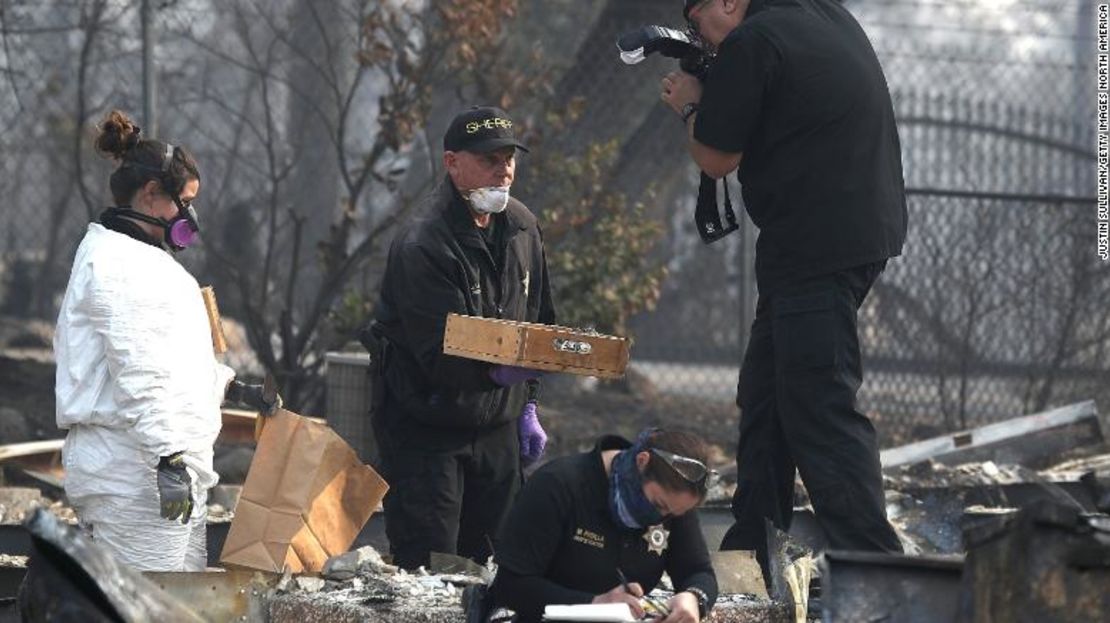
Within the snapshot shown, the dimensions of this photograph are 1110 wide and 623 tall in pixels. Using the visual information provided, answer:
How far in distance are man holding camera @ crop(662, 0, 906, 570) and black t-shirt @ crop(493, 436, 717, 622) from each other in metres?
0.55

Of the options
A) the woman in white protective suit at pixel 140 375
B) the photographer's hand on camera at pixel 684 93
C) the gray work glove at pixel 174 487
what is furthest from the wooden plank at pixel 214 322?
the photographer's hand on camera at pixel 684 93

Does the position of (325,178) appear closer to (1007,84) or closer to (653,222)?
(653,222)

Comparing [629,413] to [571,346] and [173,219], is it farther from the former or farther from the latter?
[173,219]

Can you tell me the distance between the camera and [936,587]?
16.3 feet

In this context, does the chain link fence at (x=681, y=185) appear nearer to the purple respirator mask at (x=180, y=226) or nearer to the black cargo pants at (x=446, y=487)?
the black cargo pants at (x=446, y=487)

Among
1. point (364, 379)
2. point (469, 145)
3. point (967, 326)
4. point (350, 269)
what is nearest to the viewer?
point (469, 145)

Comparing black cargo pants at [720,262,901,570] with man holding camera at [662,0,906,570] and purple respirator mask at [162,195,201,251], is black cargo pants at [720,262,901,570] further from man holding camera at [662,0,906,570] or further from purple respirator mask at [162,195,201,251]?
purple respirator mask at [162,195,201,251]

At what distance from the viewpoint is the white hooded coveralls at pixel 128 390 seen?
19.4 feet

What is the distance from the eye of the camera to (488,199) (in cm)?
663

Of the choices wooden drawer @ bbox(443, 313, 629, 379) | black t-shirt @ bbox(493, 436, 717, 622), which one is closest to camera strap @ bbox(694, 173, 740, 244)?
wooden drawer @ bbox(443, 313, 629, 379)

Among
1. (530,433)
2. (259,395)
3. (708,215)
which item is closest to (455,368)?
(530,433)

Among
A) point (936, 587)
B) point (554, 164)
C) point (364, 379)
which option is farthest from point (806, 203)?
point (554, 164)

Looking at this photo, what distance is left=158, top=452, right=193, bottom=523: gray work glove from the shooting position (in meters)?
5.91

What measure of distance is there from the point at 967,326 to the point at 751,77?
5024 mm
